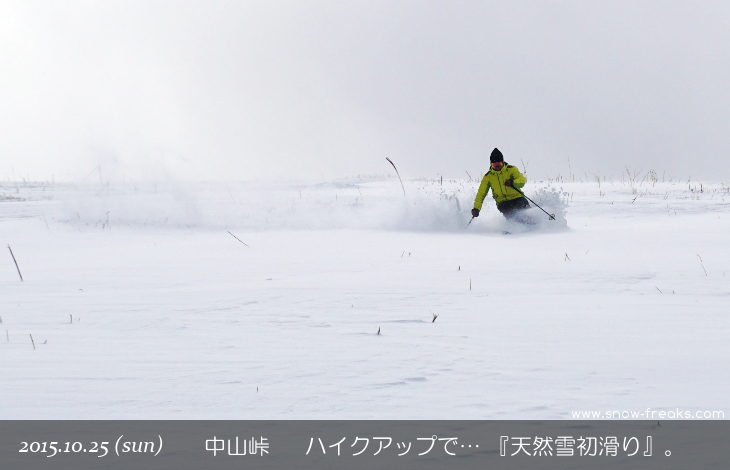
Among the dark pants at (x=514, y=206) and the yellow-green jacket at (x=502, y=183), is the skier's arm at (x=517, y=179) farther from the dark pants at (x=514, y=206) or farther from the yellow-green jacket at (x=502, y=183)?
the dark pants at (x=514, y=206)

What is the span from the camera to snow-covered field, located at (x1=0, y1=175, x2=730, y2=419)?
105 inches

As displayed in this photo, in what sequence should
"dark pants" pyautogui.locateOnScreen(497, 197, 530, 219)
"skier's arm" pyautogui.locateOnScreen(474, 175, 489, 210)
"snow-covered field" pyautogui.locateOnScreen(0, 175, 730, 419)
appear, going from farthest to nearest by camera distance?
"dark pants" pyautogui.locateOnScreen(497, 197, 530, 219) → "skier's arm" pyautogui.locateOnScreen(474, 175, 489, 210) → "snow-covered field" pyautogui.locateOnScreen(0, 175, 730, 419)

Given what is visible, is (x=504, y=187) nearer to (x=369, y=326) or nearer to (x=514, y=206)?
(x=514, y=206)

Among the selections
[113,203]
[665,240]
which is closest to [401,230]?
[665,240]

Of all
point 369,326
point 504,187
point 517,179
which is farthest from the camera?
point 504,187

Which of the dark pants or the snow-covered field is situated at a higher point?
the dark pants

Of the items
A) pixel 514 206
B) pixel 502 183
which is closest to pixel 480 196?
pixel 502 183

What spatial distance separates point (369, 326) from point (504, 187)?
22.4 ft

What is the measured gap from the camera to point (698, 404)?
8.37 feet

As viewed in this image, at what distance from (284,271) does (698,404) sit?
431 centimetres

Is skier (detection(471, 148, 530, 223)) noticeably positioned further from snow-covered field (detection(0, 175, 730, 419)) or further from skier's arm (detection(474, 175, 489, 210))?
snow-covered field (detection(0, 175, 730, 419))

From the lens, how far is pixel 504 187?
10242 mm

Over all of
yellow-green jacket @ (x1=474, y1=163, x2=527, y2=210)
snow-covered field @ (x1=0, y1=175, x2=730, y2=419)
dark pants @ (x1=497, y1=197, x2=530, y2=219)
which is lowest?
snow-covered field @ (x1=0, y1=175, x2=730, y2=419)

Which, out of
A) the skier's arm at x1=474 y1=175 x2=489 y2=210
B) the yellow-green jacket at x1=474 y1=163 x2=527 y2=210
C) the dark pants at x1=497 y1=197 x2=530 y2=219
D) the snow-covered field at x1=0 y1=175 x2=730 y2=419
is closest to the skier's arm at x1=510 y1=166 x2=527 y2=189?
the yellow-green jacket at x1=474 y1=163 x2=527 y2=210
